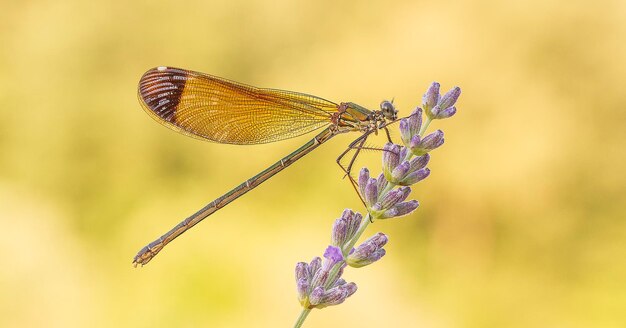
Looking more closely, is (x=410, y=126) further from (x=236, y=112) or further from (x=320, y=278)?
(x=236, y=112)

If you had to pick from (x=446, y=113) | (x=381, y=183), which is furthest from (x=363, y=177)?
(x=446, y=113)

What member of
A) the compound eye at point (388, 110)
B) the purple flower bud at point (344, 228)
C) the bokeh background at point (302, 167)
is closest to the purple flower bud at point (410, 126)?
the purple flower bud at point (344, 228)

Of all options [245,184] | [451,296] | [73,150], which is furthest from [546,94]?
[73,150]

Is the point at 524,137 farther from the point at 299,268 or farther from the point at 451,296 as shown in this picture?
the point at 299,268

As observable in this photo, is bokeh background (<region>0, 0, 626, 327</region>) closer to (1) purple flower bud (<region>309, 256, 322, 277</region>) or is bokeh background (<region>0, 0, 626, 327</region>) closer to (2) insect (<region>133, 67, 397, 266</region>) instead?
(2) insect (<region>133, 67, 397, 266</region>)

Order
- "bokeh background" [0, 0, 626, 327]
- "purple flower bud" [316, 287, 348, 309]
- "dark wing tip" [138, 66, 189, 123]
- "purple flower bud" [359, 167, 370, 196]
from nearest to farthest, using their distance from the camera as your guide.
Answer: "purple flower bud" [316, 287, 348, 309], "purple flower bud" [359, 167, 370, 196], "dark wing tip" [138, 66, 189, 123], "bokeh background" [0, 0, 626, 327]

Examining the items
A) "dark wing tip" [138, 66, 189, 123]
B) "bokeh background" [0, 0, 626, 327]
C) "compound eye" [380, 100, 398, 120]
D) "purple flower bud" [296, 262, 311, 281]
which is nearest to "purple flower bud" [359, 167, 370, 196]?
"purple flower bud" [296, 262, 311, 281]

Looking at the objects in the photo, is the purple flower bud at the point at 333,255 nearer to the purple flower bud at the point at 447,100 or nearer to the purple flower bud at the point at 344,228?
the purple flower bud at the point at 344,228
